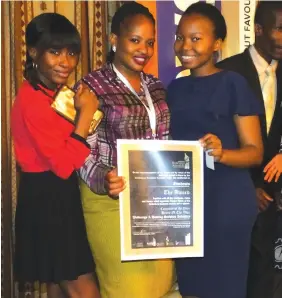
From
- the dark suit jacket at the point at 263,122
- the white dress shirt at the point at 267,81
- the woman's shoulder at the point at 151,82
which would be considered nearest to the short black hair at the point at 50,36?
the woman's shoulder at the point at 151,82

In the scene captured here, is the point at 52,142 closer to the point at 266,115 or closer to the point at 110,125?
the point at 110,125

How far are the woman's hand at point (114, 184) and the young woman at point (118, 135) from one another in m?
0.04

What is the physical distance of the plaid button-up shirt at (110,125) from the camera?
2.00 meters

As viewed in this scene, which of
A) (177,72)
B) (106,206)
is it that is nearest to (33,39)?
(106,206)

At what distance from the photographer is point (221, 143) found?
2055 millimetres

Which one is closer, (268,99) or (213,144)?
(213,144)

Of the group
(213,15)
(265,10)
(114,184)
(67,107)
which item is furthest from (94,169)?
(265,10)

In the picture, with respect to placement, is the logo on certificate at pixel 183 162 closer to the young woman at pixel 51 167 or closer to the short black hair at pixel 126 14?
the young woman at pixel 51 167

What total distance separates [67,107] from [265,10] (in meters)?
1.06

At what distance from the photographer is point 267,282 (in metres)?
2.53

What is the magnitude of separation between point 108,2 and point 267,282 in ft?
5.17

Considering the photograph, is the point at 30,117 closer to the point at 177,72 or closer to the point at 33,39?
the point at 33,39

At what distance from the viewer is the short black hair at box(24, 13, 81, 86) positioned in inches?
80.0

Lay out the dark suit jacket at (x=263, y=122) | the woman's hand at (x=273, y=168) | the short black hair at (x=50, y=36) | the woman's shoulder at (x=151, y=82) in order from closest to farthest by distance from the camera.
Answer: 1. the short black hair at (x=50, y=36)
2. the woman's shoulder at (x=151, y=82)
3. the woman's hand at (x=273, y=168)
4. the dark suit jacket at (x=263, y=122)
